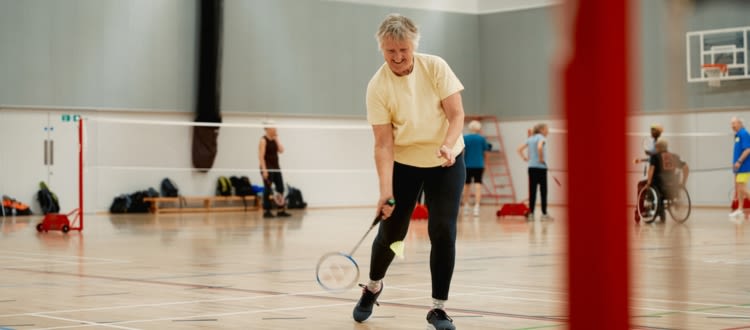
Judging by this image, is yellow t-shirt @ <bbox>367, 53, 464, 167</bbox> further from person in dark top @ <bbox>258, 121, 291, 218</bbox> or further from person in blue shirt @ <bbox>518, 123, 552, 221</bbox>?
person in dark top @ <bbox>258, 121, 291, 218</bbox>

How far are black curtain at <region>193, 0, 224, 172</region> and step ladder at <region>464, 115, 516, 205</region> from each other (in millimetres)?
8802

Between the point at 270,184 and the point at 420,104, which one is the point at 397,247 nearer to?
the point at 420,104

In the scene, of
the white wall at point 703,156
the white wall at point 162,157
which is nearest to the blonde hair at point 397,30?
the white wall at point 703,156

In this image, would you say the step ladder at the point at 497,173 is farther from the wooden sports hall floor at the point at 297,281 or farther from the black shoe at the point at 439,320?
the black shoe at the point at 439,320

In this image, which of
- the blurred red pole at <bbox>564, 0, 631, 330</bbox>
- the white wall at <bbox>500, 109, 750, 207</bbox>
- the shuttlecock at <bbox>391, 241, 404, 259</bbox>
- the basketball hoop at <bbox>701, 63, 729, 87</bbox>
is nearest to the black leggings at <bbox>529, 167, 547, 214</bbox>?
the white wall at <bbox>500, 109, 750, 207</bbox>

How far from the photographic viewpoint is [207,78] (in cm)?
2500

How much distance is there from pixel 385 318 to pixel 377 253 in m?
0.54

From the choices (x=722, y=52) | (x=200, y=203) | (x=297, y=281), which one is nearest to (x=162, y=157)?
(x=200, y=203)

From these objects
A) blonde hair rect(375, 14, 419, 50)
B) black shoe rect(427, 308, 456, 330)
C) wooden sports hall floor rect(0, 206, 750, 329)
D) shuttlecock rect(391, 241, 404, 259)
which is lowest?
wooden sports hall floor rect(0, 206, 750, 329)

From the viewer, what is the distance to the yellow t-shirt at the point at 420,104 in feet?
18.0

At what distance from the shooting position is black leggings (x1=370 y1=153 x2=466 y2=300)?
5.36 meters

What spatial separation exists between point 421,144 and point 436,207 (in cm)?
34

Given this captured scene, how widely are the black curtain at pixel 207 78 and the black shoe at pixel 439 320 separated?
1982 centimetres

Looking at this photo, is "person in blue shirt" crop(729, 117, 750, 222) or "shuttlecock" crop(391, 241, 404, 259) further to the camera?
"person in blue shirt" crop(729, 117, 750, 222)
